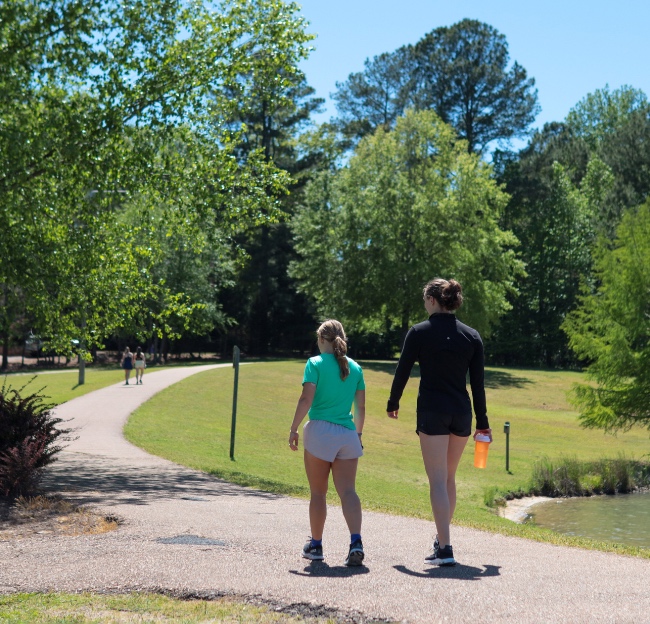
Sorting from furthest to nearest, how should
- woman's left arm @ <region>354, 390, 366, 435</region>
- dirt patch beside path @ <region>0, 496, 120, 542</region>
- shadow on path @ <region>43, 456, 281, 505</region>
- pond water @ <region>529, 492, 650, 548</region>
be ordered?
1. pond water @ <region>529, 492, 650, 548</region>
2. shadow on path @ <region>43, 456, 281, 505</region>
3. dirt patch beside path @ <region>0, 496, 120, 542</region>
4. woman's left arm @ <region>354, 390, 366, 435</region>

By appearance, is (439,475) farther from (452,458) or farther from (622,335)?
(622,335)

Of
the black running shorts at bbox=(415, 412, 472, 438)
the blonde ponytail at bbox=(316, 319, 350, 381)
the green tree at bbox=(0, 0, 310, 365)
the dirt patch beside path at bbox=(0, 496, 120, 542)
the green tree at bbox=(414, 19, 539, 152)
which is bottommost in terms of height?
the dirt patch beside path at bbox=(0, 496, 120, 542)

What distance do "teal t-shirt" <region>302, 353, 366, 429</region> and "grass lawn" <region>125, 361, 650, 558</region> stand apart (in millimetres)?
3914

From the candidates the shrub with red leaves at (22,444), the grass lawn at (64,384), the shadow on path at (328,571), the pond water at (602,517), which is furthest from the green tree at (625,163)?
the shadow on path at (328,571)

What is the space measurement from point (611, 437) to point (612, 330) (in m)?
8.24

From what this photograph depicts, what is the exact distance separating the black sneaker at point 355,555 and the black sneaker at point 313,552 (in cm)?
32

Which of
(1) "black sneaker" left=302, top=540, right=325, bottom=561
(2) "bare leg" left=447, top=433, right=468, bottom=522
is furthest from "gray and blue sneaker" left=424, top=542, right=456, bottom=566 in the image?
(1) "black sneaker" left=302, top=540, right=325, bottom=561

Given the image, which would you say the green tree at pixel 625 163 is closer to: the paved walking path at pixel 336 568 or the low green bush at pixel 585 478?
the low green bush at pixel 585 478

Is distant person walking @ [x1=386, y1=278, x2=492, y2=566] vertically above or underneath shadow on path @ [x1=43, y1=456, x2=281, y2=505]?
above

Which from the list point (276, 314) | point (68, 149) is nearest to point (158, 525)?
point (68, 149)

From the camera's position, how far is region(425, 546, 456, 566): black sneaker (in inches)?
295

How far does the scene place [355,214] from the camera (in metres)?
58.4

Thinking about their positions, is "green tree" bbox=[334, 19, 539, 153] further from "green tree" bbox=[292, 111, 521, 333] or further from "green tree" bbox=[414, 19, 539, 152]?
"green tree" bbox=[292, 111, 521, 333]

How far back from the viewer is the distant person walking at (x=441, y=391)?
7586 millimetres
